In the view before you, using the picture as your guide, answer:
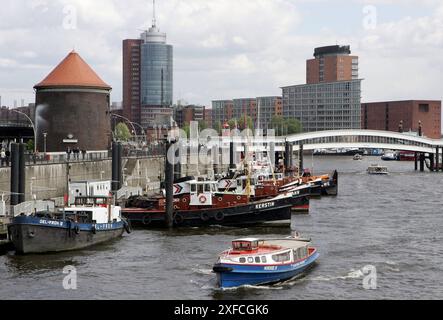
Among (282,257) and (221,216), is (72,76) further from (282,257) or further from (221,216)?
(282,257)

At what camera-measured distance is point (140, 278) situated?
44.1 m

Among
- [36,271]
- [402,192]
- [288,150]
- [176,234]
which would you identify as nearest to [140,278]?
[36,271]

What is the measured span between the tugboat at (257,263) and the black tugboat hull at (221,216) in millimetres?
17131

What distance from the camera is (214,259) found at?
48969mm

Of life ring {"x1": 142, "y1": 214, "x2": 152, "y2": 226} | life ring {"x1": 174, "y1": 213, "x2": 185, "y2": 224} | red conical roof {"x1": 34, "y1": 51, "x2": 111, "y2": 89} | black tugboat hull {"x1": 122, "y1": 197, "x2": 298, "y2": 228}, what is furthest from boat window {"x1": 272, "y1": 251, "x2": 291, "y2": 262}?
red conical roof {"x1": 34, "y1": 51, "x2": 111, "y2": 89}

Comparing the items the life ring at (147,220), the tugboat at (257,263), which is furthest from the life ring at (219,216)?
the tugboat at (257,263)

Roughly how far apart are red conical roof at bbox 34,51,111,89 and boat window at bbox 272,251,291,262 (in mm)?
57999

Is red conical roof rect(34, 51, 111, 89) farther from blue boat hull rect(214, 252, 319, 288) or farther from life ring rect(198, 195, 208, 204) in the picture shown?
blue boat hull rect(214, 252, 319, 288)

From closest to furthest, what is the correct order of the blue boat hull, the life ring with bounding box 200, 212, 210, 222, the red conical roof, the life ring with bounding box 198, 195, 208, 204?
the blue boat hull
the life ring with bounding box 200, 212, 210, 222
the life ring with bounding box 198, 195, 208, 204
the red conical roof

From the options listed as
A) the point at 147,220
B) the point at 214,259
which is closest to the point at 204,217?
the point at 147,220

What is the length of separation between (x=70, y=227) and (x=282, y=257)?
1331 cm

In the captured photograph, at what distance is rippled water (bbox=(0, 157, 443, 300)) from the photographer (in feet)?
135
